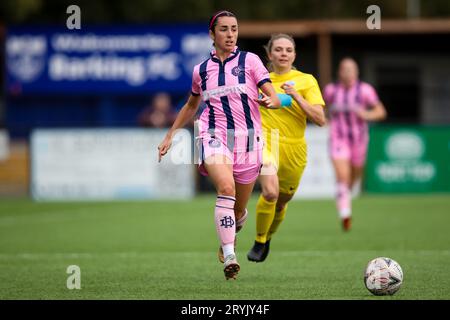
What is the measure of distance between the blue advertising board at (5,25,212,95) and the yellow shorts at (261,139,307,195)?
16.3 meters

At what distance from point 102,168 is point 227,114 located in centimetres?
1355

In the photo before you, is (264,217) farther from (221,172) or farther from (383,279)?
(383,279)

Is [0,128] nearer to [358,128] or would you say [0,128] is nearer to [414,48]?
[358,128]

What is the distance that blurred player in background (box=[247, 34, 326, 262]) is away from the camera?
10.5m

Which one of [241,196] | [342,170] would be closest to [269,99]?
[241,196]

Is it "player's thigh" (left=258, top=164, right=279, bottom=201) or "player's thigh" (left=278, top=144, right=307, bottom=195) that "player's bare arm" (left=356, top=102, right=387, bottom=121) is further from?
"player's thigh" (left=258, top=164, right=279, bottom=201)

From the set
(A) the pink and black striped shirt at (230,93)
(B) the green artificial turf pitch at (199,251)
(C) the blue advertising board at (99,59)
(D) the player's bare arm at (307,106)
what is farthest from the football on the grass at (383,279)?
(C) the blue advertising board at (99,59)

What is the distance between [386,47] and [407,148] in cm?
980

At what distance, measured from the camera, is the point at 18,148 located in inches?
934

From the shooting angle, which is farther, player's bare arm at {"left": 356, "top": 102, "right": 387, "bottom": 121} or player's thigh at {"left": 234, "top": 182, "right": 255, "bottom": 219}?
player's bare arm at {"left": 356, "top": 102, "right": 387, "bottom": 121}

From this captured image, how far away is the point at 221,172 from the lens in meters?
9.10

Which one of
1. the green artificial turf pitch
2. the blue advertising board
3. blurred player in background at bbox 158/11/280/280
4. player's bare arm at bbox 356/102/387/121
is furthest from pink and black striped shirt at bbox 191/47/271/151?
the blue advertising board

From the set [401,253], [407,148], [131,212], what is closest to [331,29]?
[407,148]

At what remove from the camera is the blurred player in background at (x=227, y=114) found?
9.09m
